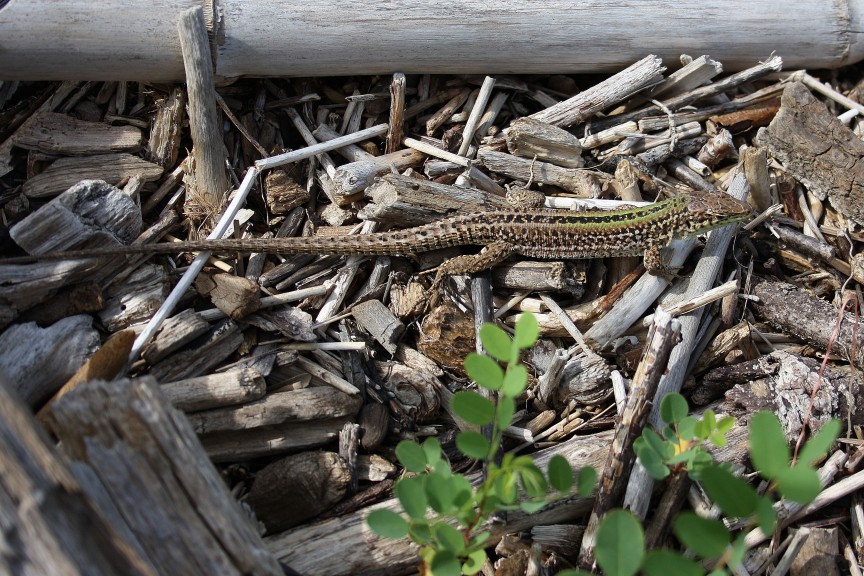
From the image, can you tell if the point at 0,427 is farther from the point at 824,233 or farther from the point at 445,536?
the point at 824,233

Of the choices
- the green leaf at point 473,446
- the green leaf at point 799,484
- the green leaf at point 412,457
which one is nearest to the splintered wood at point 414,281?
the green leaf at point 412,457

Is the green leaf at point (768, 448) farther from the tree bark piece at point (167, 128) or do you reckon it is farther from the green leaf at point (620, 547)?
the tree bark piece at point (167, 128)

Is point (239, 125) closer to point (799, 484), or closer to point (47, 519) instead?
point (47, 519)

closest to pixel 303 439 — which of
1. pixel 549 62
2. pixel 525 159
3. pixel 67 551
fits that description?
pixel 67 551

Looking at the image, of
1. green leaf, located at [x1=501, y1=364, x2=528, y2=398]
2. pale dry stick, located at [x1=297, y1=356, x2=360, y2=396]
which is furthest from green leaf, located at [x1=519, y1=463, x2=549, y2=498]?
pale dry stick, located at [x1=297, y1=356, x2=360, y2=396]

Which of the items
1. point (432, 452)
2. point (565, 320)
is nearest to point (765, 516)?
point (432, 452)

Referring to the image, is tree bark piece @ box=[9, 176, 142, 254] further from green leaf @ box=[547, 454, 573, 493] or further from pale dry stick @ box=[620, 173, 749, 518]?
pale dry stick @ box=[620, 173, 749, 518]
